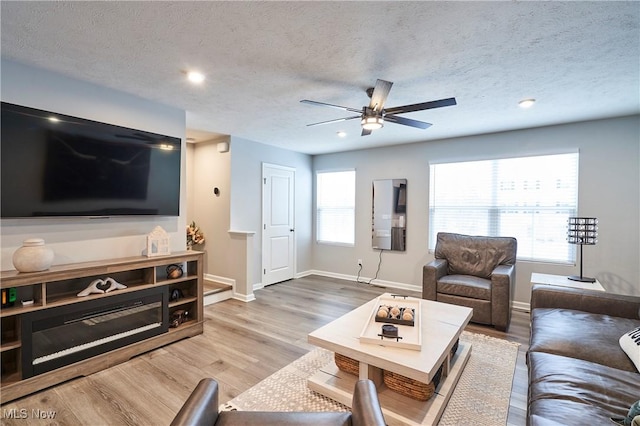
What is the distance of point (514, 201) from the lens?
13.5 ft

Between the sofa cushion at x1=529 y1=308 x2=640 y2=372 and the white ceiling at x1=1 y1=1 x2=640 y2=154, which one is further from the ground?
the white ceiling at x1=1 y1=1 x2=640 y2=154

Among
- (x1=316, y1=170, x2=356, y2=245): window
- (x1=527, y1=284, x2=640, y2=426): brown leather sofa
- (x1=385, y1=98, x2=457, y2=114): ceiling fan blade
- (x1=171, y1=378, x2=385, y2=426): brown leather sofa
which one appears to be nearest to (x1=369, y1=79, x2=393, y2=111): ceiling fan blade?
(x1=385, y1=98, x2=457, y2=114): ceiling fan blade

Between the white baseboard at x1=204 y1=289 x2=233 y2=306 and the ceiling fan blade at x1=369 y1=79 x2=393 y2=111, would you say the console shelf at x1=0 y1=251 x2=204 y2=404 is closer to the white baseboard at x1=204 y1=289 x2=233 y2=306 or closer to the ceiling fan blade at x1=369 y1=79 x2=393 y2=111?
the white baseboard at x1=204 y1=289 x2=233 y2=306

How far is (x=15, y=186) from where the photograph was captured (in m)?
2.21

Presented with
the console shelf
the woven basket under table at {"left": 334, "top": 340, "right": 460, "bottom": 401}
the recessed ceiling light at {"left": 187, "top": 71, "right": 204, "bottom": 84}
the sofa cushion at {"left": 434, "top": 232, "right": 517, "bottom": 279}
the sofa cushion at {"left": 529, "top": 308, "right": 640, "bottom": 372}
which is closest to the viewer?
the sofa cushion at {"left": 529, "top": 308, "right": 640, "bottom": 372}

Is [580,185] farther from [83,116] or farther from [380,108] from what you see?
[83,116]

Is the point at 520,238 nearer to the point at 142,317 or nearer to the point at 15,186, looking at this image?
the point at 142,317

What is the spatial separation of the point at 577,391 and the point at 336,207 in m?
4.65

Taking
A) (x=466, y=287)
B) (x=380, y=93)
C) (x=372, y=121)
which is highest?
(x=380, y=93)

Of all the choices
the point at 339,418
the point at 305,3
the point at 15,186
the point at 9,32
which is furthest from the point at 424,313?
the point at 9,32

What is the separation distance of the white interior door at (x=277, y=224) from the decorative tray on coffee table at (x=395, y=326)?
2907 mm

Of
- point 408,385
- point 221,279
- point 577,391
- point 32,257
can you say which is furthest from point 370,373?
point 221,279

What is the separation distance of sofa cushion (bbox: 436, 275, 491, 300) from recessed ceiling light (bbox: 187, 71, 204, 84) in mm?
3350

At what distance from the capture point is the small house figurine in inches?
115
